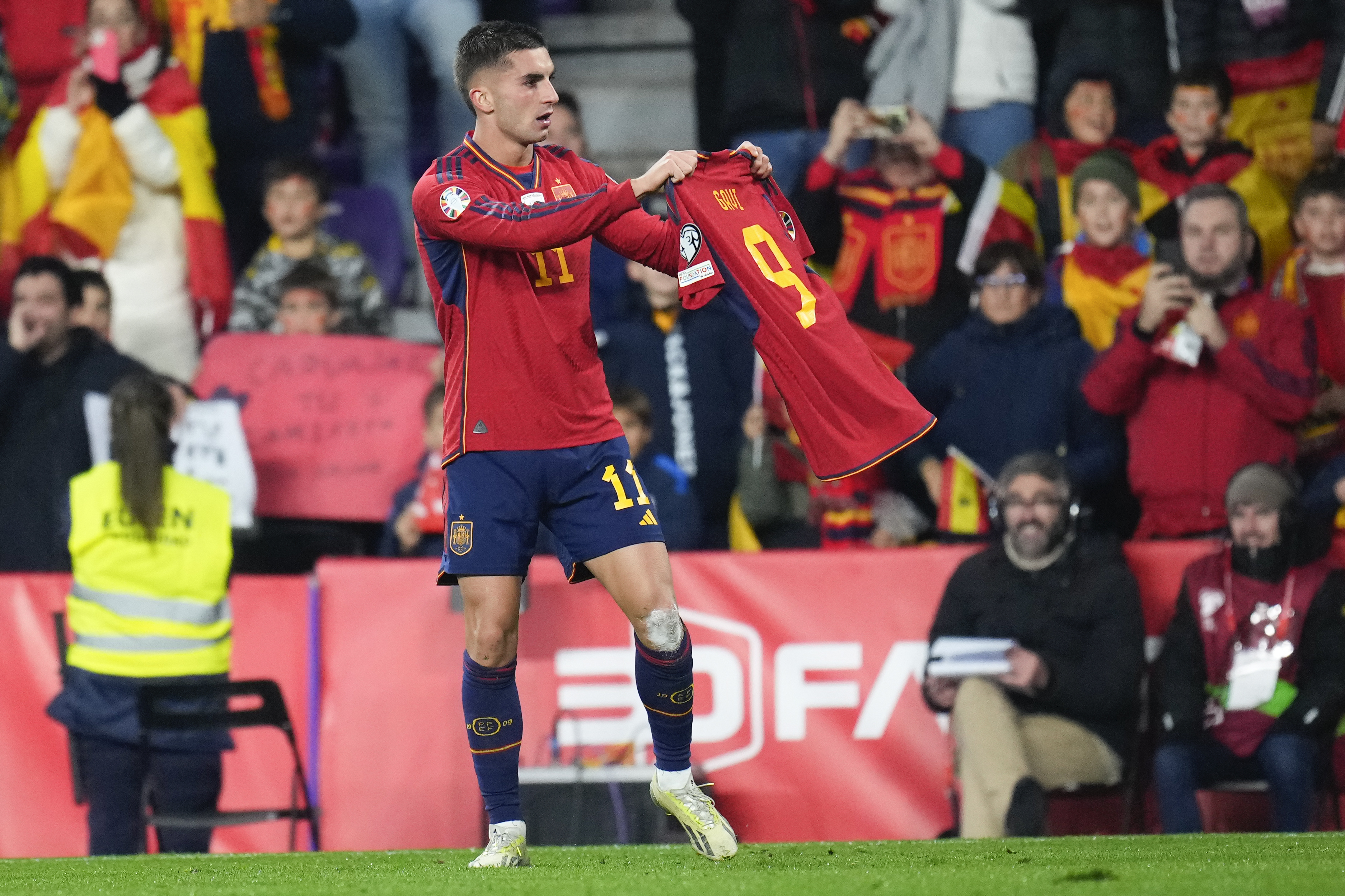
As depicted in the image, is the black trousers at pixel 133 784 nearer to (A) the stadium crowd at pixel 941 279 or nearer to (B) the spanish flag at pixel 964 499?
(A) the stadium crowd at pixel 941 279

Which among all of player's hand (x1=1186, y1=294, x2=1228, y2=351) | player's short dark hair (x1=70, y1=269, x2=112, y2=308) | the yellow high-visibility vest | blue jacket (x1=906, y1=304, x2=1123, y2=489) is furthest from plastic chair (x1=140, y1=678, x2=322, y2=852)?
player's hand (x1=1186, y1=294, x2=1228, y2=351)

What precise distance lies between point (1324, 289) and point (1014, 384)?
1.37 meters

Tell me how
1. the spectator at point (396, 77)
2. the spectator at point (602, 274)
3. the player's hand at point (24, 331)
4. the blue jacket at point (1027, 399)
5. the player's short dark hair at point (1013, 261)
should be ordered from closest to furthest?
the blue jacket at point (1027, 399) < the player's short dark hair at point (1013, 261) < the player's hand at point (24, 331) < the spectator at point (602, 274) < the spectator at point (396, 77)

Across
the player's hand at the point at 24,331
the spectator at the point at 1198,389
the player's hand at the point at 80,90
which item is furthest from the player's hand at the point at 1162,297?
the player's hand at the point at 80,90

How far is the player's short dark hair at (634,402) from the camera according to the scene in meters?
7.30

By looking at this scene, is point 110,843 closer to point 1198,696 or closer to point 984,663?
point 984,663

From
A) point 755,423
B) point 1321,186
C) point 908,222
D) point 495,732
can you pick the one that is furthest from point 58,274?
point 1321,186

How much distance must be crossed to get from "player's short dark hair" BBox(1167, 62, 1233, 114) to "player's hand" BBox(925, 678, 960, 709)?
3.11 m

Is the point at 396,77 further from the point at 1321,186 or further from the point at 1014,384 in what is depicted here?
the point at 1321,186

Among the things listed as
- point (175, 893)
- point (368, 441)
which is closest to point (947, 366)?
point (368, 441)

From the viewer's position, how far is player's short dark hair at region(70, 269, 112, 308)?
26.1ft

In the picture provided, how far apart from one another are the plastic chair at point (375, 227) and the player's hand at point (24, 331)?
158 cm

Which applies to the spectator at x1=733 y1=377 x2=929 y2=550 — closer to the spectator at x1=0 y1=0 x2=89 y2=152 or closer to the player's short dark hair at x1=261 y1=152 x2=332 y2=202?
the player's short dark hair at x1=261 y1=152 x2=332 y2=202

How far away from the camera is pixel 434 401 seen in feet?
25.3
